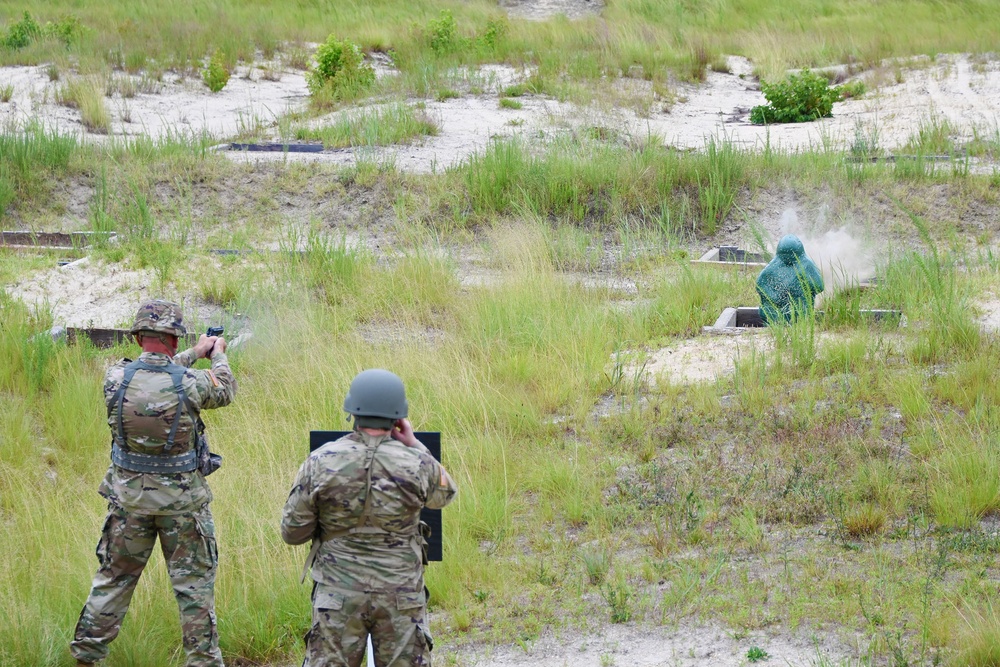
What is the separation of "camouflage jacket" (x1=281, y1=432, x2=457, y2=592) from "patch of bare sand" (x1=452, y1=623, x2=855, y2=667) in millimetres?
1402

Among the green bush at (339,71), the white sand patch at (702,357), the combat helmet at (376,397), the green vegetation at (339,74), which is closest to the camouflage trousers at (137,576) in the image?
the combat helmet at (376,397)

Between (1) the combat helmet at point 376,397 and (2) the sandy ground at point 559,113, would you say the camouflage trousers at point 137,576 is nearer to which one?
(1) the combat helmet at point 376,397

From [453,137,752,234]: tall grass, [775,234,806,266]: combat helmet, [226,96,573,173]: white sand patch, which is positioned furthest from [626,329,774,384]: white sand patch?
[226,96,573,173]: white sand patch

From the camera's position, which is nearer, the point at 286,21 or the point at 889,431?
the point at 889,431

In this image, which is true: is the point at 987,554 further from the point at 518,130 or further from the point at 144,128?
the point at 144,128

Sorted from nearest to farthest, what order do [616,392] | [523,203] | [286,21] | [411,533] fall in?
[411,533] → [616,392] → [523,203] → [286,21]

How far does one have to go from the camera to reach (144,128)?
14.9 m

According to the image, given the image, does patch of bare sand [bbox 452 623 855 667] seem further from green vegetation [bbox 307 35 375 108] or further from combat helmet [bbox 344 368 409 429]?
green vegetation [bbox 307 35 375 108]

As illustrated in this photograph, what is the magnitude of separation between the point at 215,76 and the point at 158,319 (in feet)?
45.9

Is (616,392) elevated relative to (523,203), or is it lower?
lower

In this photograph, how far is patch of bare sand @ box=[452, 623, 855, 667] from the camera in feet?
15.6

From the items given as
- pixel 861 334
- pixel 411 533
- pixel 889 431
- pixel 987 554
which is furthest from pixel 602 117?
pixel 411 533

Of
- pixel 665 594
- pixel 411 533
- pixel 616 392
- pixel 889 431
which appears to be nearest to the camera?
pixel 411 533

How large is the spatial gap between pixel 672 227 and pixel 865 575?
7455 millimetres
